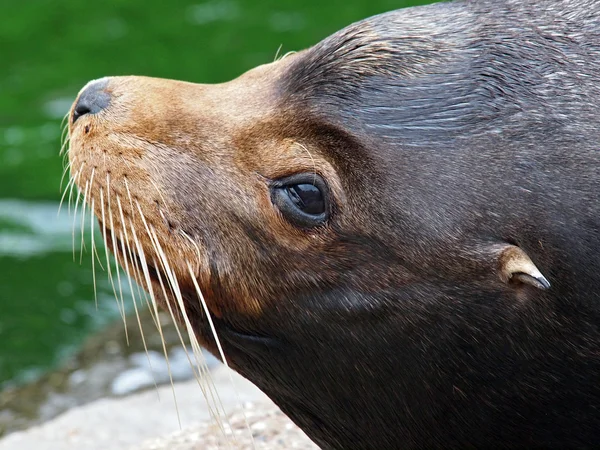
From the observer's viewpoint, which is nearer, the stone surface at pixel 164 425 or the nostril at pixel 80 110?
the nostril at pixel 80 110

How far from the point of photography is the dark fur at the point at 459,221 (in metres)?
3.97

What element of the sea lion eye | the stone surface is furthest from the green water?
the sea lion eye

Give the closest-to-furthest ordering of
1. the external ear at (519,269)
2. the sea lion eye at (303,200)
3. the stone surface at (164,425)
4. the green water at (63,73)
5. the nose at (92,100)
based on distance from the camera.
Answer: the external ear at (519,269) → the sea lion eye at (303,200) → the nose at (92,100) → the stone surface at (164,425) → the green water at (63,73)

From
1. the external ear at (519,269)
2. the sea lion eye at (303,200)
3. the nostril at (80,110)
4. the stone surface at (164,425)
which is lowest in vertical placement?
the stone surface at (164,425)

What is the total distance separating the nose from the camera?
461 centimetres

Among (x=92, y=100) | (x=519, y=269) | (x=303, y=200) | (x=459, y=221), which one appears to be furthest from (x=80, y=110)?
(x=519, y=269)

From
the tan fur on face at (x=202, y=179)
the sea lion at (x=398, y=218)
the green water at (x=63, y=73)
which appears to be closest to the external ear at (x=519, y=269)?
the sea lion at (x=398, y=218)

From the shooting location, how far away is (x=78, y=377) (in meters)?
7.31

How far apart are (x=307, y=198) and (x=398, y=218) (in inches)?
13.2

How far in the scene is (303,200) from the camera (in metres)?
4.20

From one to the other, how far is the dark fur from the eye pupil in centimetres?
10

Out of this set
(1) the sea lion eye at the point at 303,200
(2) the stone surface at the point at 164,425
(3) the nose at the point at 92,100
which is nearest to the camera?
(1) the sea lion eye at the point at 303,200

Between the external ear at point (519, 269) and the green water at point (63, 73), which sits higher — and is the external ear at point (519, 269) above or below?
above

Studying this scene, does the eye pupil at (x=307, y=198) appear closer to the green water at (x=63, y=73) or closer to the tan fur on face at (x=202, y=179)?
the tan fur on face at (x=202, y=179)
